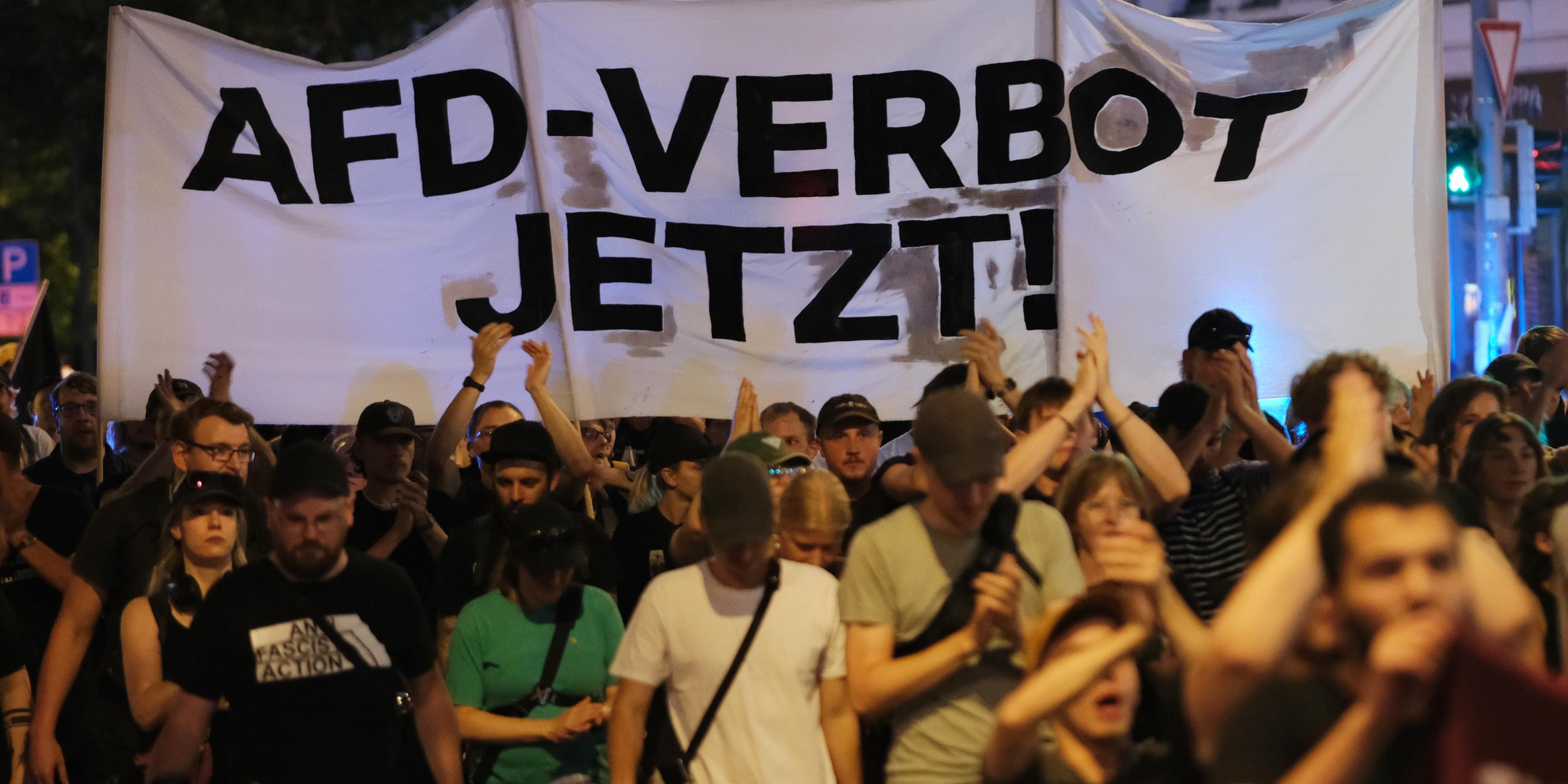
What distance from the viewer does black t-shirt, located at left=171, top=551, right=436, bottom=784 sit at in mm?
4785

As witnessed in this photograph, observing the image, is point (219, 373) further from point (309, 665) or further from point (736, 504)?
point (736, 504)

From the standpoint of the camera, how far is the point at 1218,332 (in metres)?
6.85

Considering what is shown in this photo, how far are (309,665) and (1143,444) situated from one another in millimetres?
2618

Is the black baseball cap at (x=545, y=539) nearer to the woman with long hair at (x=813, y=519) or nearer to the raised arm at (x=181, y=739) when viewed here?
the woman with long hair at (x=813, y=519)

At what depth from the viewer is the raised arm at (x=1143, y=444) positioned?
216 inches

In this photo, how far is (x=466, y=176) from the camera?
7.80 metres

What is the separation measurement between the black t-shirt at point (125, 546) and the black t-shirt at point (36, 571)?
115 centimetres

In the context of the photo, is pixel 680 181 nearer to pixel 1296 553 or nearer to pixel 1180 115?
pixel 1180 115

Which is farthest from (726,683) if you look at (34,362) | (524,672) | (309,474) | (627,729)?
(34,362)

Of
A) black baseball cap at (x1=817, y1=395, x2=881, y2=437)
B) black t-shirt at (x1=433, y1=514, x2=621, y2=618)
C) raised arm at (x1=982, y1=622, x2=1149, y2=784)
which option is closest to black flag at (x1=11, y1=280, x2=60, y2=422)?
black t-shirt at (x1=433, y1=514, x2=621, y2=618)

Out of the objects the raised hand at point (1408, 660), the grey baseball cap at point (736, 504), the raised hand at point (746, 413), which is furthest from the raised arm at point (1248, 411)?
the raised hand at point (1408, 660)

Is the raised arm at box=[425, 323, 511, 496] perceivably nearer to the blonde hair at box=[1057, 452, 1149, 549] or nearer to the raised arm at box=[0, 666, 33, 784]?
the raised arm at box=[0, 666, 33, 784]

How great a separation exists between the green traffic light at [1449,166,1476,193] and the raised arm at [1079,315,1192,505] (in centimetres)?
936

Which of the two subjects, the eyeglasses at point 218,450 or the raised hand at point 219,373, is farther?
the raised hand at point 219,373
